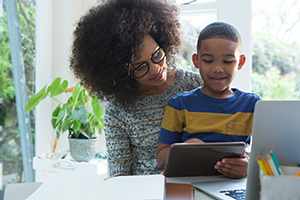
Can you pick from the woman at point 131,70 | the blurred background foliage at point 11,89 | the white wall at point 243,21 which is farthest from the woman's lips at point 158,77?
the blurred background foliage at point 11,89

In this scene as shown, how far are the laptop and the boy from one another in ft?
1.42

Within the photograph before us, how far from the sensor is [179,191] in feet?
2.29

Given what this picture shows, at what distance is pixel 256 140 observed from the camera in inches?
21.2

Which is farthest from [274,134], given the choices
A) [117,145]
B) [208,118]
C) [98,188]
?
[117,145]

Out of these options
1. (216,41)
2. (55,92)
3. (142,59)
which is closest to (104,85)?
(142,59)

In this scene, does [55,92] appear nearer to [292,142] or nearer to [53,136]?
[53,136]

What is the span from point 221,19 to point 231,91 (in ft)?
3.36

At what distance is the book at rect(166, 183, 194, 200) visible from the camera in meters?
0.66

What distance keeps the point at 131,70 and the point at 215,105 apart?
34 cm

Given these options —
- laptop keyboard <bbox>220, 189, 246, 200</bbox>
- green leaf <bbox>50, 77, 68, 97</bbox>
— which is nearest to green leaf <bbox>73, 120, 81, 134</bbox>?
green leaf <bbox>50, 77, 68, 97</bbox>

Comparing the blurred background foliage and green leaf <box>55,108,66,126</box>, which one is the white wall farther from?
the blurred background foliage

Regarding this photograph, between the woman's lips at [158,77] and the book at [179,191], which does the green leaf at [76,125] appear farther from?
the book at [179,191]

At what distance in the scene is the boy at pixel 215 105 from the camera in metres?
1.04

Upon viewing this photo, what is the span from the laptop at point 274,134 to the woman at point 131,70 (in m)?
0.62
